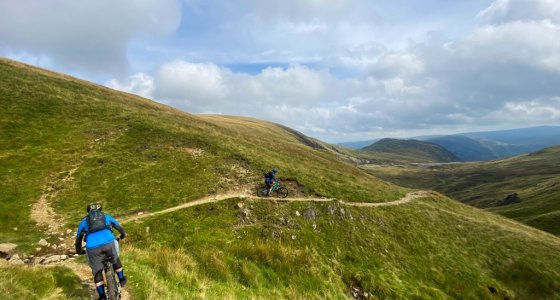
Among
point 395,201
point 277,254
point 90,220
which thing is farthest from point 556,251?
point 90,220

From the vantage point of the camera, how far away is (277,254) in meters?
24.0

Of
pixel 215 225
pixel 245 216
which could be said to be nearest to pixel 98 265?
pixel 215 225

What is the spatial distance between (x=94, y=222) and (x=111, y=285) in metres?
2.32

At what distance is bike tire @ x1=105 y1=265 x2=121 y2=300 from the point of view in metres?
11.9

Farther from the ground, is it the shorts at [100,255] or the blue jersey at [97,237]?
the blue jersey at [97,237]

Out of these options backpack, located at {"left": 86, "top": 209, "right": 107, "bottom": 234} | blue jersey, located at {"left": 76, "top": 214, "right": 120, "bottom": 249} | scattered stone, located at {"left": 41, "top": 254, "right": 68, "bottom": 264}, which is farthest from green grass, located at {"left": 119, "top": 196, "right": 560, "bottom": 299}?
scattered stone, located at {"left": 41, "top": 254, "right": 68, "bottom": 264}

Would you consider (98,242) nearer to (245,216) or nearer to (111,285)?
(111,285)

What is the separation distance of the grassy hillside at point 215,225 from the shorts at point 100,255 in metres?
1.32

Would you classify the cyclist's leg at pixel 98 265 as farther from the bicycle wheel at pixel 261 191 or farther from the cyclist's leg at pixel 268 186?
the bicycle wheel at pixel 261 191

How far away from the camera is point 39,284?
39.2 ft

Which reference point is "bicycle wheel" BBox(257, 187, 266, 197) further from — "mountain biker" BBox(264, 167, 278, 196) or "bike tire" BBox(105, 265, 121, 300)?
"bike tire" BBox(105, 265, 121, 300)

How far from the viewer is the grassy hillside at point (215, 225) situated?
19.5m

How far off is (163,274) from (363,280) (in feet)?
59.4

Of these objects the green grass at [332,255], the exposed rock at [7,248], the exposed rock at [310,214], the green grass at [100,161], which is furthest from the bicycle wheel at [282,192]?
the exposed rock at [7,248]
